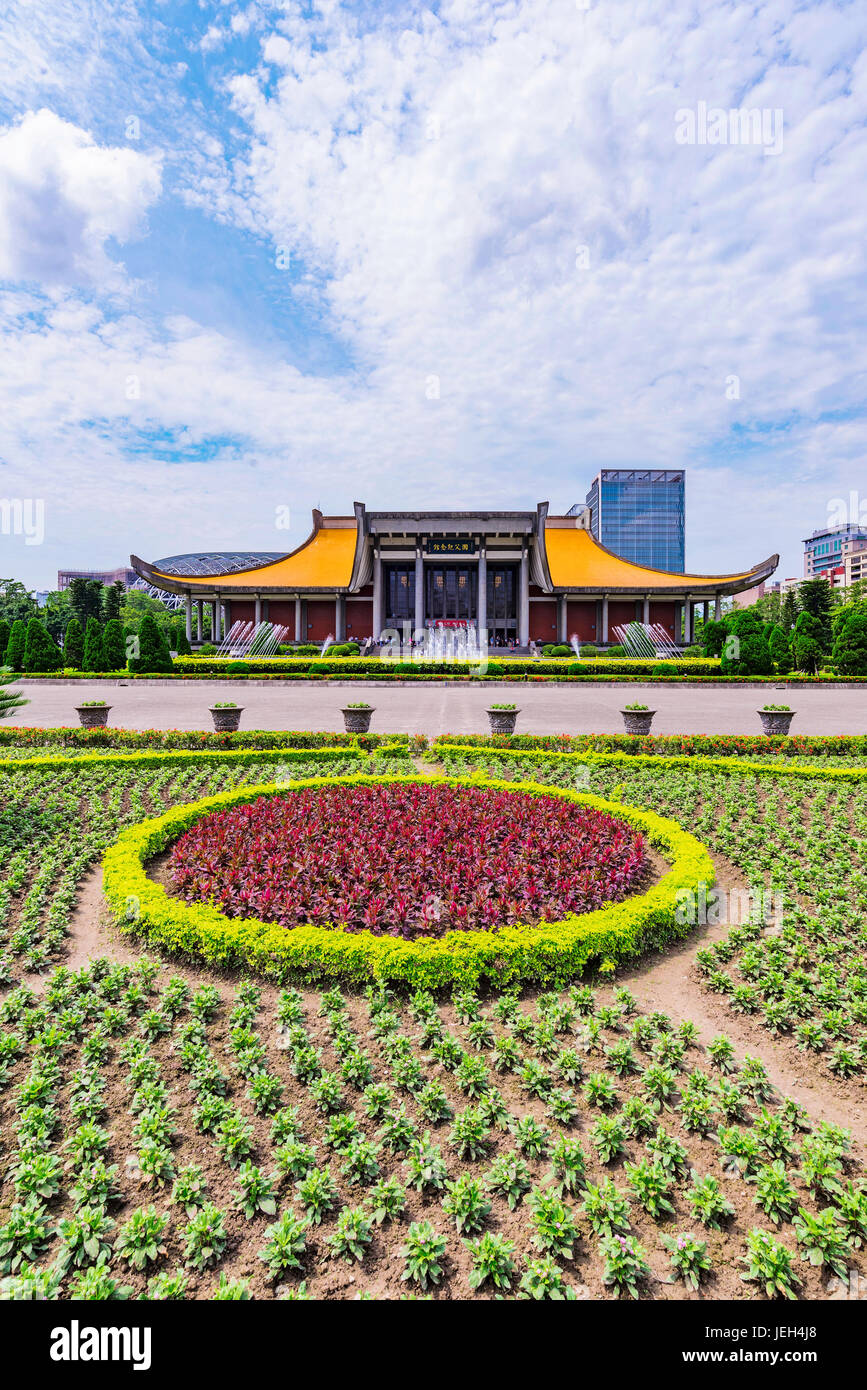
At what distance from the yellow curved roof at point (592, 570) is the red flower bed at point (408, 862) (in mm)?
31794

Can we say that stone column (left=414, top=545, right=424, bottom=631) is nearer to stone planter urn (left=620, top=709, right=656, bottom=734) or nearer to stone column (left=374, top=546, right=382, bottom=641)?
stone column (left=374, top=546, right=382, bottom=641)

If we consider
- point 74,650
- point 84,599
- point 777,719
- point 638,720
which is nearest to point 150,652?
point 74,650

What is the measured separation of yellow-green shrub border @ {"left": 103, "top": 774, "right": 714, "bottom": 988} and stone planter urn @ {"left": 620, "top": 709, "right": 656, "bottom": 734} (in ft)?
21.6

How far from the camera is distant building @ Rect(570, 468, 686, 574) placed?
4582 inches

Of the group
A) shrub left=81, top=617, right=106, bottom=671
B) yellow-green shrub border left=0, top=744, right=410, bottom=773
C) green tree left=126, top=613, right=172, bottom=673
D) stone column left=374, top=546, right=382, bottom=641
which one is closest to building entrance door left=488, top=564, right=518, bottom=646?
stone column left=374, top=546, right=382, bottom=641

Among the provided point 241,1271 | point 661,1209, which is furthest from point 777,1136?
point 241,1271

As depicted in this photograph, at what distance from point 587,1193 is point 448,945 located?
1.52 metres

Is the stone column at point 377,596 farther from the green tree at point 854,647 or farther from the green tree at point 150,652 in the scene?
the green tree at point 854,647

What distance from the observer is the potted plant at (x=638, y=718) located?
11.1 m
